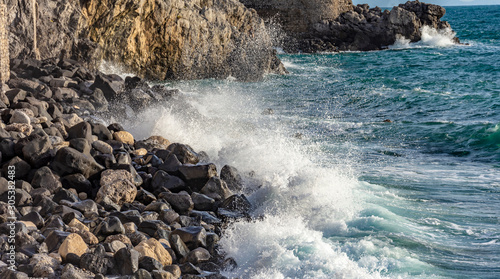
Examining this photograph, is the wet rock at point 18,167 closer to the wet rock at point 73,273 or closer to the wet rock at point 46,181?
the wet rock at point 46,181

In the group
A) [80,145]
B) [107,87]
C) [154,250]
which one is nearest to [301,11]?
[107,87]

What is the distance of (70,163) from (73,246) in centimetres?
172

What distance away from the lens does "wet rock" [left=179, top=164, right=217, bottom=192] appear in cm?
569

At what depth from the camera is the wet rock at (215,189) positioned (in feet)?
18.3

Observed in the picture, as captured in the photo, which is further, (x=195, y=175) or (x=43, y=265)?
(x=195, y=175)

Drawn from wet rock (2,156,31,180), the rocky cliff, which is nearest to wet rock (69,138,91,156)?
wet rock (2,156,31,180)

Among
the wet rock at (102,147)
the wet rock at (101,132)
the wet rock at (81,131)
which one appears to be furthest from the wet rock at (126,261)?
the wet rock at (101,132)

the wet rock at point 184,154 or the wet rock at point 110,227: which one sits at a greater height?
the wet rock at point 110,227

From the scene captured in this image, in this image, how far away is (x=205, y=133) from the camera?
819 cm

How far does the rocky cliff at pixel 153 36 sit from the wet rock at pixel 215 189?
5846 millimetres

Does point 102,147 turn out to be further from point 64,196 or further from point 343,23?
point 343,23

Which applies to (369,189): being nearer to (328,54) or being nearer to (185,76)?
(185,76)

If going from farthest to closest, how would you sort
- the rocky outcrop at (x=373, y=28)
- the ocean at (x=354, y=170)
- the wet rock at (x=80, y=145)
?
the rocky outcrop at (x=373, y=28), the wet rock at (x=80, y=145), the ocean at (x=354, y=170)

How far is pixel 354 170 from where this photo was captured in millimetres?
7664
